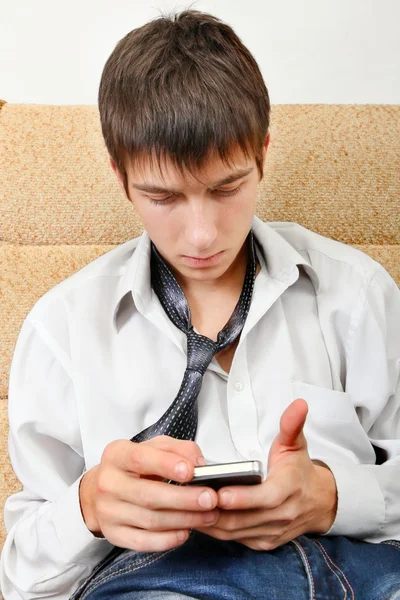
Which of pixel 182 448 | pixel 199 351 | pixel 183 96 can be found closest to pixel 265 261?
pixel 199 351

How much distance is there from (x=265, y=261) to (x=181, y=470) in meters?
0.52

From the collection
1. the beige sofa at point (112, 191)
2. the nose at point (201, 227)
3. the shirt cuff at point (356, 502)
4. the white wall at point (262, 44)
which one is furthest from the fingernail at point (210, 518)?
the white wall at point (262, 44)

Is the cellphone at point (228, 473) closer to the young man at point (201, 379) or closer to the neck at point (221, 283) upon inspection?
the young man at point (201, 379)

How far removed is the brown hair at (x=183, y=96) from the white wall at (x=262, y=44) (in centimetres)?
53

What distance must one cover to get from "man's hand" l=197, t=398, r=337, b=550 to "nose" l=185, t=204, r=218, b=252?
272mm

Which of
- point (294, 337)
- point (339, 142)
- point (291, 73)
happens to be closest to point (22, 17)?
point (291, 73)

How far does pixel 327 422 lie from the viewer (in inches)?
44.7

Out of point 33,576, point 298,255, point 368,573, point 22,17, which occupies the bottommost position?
point 33,576

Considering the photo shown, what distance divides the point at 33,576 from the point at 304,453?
1.53ft

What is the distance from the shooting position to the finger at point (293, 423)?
0.85m

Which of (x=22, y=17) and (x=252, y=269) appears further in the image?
(x=22, y=17)

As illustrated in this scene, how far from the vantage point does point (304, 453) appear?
92 centimetres

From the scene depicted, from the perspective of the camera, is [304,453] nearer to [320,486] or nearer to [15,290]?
[320,486]

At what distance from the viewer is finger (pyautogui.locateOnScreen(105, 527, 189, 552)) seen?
86 cm
